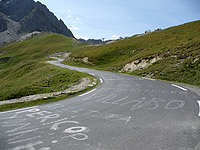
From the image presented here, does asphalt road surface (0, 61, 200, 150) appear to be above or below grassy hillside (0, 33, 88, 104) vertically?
below

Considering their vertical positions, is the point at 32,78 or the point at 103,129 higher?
the point at 32,78

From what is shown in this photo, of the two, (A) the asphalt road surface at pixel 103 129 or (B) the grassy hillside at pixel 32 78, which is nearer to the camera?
(A) the asphalt road surface at pixel 103 129

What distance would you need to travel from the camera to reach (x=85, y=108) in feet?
26.9

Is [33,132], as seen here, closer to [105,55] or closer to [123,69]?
[123,69]

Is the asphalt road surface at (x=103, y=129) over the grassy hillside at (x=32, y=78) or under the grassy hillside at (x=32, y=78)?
under

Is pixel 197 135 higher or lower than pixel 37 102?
lower

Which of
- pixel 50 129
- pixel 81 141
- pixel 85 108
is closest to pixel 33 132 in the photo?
pixel 50 129

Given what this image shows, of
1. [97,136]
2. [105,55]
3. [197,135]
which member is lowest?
[197,135]

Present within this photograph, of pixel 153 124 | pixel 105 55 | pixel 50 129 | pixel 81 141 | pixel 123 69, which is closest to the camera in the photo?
pixel 81 141

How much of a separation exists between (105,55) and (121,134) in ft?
175

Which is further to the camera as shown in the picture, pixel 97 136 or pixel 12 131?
pixel 12 131

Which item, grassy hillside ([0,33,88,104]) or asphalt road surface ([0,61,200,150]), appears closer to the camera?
asphalt road surface ([0,61,200,150])

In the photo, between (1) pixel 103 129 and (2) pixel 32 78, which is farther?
(2) pixel 32 78

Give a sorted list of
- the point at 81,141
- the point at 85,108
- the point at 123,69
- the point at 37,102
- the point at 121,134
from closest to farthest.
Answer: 1. the point at 81,141
2. the point at 121,134
3. the point at 85,108
4. the point at 37,102
5. the point at 123,69
